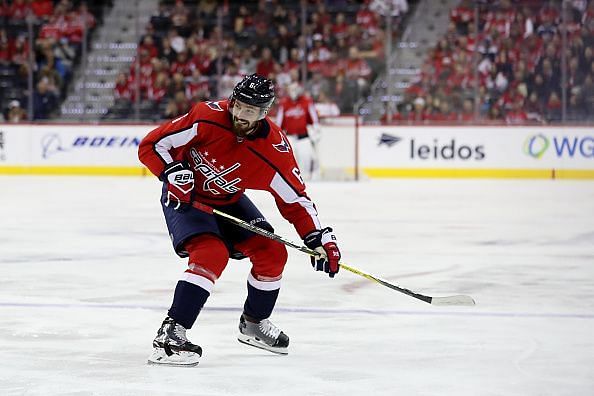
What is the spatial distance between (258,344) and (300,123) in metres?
10.1

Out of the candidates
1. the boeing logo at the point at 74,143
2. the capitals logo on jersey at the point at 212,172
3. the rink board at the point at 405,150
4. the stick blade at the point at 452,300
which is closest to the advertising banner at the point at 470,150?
the rink board at the point at 405,150

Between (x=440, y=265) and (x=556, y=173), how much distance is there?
835cm

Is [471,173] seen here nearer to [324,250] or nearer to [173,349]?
[324,250]

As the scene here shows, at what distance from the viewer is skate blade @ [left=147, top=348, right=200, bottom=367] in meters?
3.99

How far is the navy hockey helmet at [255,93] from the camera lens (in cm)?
397

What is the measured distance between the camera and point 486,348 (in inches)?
174

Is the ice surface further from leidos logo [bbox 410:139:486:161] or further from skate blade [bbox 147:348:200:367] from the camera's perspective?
leidos logo [bbox 410:139:486:161]

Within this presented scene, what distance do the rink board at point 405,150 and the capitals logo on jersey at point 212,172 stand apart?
36.6 feet

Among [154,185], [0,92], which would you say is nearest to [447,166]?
[154,185]

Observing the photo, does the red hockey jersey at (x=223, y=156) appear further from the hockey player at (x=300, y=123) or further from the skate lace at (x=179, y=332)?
the hockey player at (x=300, y=123)

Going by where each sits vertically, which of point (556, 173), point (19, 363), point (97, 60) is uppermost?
point (19, 363)

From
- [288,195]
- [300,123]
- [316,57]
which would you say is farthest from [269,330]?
[316,57]

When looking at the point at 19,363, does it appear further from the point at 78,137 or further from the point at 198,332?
the point at 78,137

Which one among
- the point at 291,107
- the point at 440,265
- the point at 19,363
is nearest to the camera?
the point at 19,363
